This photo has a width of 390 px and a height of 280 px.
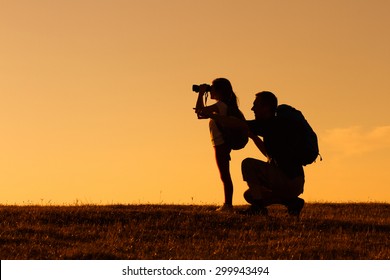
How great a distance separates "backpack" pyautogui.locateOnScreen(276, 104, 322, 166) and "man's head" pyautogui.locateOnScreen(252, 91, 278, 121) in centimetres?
34

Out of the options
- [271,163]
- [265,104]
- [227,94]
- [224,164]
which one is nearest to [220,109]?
[227,94]

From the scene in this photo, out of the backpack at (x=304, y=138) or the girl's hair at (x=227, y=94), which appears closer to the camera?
the backpack at (x=304, y=138)

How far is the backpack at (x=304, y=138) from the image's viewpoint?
16609 millimetres

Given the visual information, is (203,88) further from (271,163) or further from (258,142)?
(271,163)

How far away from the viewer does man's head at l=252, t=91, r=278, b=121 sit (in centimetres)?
1709

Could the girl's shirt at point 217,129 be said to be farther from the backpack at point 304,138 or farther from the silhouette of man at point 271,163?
the backpack at point 304,138

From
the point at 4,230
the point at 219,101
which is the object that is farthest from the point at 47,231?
the point at 219,101

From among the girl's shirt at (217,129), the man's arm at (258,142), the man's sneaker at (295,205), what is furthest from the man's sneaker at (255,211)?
the girl's shirt at (217,129)

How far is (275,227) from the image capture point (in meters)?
16.5

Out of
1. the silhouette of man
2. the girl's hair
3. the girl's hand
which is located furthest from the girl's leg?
the girl's hand

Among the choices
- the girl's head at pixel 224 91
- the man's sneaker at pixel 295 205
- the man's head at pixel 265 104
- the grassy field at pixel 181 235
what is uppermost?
the girl's head at pixel 224 91

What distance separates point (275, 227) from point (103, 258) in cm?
395

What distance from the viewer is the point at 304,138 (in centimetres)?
1662

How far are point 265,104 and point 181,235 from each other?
306 centimetres
